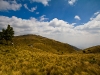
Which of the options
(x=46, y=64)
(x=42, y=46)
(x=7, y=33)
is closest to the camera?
(x=46, y=64)

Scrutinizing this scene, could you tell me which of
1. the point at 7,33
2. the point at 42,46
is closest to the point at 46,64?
the point at 7,33

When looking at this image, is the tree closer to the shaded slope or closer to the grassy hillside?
the shaded slope

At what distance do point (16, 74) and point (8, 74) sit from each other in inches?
28.4

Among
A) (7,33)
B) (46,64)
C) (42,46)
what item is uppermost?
(7,33)

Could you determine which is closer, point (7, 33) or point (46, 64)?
point (46, 64)

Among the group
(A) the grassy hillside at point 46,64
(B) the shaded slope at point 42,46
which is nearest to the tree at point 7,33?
(B) the shaded slope at point 42,46

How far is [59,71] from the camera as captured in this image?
10.8 meters

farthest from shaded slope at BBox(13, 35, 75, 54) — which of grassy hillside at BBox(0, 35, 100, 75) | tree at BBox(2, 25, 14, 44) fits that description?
grassy hillside at BBox(0, 35, 100, 75)

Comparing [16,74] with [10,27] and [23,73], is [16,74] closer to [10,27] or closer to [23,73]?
[23,73]

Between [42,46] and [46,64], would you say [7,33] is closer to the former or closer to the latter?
[42,46]

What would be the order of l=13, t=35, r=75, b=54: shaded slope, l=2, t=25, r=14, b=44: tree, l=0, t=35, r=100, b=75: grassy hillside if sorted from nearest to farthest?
1. l=0, t=35, r=100, b=75: grassy hillside
2. l=2, t=25, r=14, b=44: tree
3. l=13, t=35, r=75, b=54: shaded slope

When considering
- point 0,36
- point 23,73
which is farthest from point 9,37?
point 23,73

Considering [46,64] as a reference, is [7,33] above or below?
above

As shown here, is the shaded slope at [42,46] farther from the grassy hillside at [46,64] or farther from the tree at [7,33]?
the grassy hillside at [46,64]
